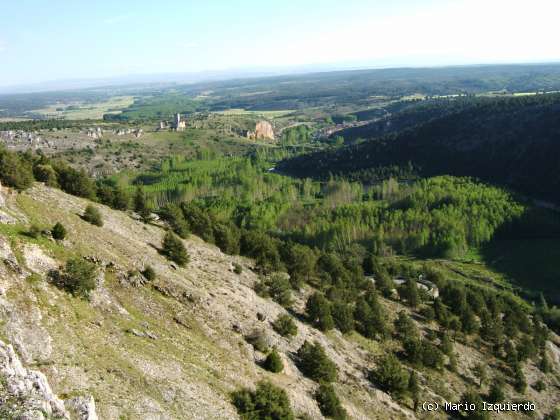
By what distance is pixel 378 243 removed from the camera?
12612cm

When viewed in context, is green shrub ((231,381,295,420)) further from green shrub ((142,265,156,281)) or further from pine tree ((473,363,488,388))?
pine tree ((473,363,488,388))

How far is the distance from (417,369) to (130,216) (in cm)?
4198

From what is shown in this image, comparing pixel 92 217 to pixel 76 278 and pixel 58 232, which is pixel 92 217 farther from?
pixel 76 278

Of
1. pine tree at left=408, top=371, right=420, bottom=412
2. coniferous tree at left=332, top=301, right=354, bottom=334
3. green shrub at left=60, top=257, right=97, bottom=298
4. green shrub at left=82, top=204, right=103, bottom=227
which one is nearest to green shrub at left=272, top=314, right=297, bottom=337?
coniferous tree at left=332, top=301, right=354, bottom=334

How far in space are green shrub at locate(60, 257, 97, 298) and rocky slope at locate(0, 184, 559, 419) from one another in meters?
0.75

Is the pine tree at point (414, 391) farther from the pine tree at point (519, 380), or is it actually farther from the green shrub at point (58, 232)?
the green shrub at point (58, 232)

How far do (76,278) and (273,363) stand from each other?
17006 mm

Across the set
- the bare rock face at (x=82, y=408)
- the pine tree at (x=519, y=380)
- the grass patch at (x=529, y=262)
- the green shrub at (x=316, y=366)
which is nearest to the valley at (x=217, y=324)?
the bare rock face at (x=82, y=408)

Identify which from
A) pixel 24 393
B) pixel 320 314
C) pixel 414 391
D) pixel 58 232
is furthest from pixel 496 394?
pixel 58 232

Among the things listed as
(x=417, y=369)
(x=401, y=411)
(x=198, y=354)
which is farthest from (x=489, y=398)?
(x=198, y=354)

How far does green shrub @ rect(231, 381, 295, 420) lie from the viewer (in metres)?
28.4

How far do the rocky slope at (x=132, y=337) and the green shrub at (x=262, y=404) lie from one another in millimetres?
807

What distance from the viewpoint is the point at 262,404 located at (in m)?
28.9

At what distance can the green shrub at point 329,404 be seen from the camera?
1321 inches
